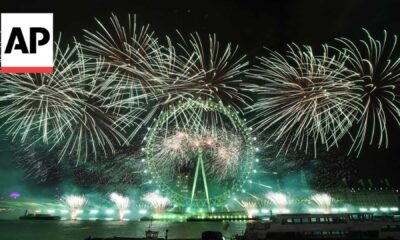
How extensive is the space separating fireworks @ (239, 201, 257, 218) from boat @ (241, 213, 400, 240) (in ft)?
385

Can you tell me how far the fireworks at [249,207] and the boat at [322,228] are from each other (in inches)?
4623

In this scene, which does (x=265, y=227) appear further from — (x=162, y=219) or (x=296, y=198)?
(x=296, y=198)

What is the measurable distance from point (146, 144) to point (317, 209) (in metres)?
128

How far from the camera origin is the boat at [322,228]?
2327 inches

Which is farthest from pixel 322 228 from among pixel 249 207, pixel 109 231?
pixel 249 207

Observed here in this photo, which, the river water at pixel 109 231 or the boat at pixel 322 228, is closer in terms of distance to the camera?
the boat at pixel 322 228

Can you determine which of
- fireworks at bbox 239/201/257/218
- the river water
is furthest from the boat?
fireworks at bbox 239/201/257/218

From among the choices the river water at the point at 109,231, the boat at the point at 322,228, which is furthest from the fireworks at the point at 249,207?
the boat at the point at 322,228

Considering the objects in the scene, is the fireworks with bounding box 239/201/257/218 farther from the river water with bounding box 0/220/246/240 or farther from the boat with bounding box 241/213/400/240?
the boat with bounding box 241/213/400/240

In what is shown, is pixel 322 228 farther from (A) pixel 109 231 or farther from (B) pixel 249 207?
(B) pixel 249 207

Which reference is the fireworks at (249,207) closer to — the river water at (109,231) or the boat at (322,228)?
the river water at (109,231)

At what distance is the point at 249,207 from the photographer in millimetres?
182375

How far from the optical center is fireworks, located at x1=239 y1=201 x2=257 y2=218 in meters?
179

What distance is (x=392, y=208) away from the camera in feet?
611
